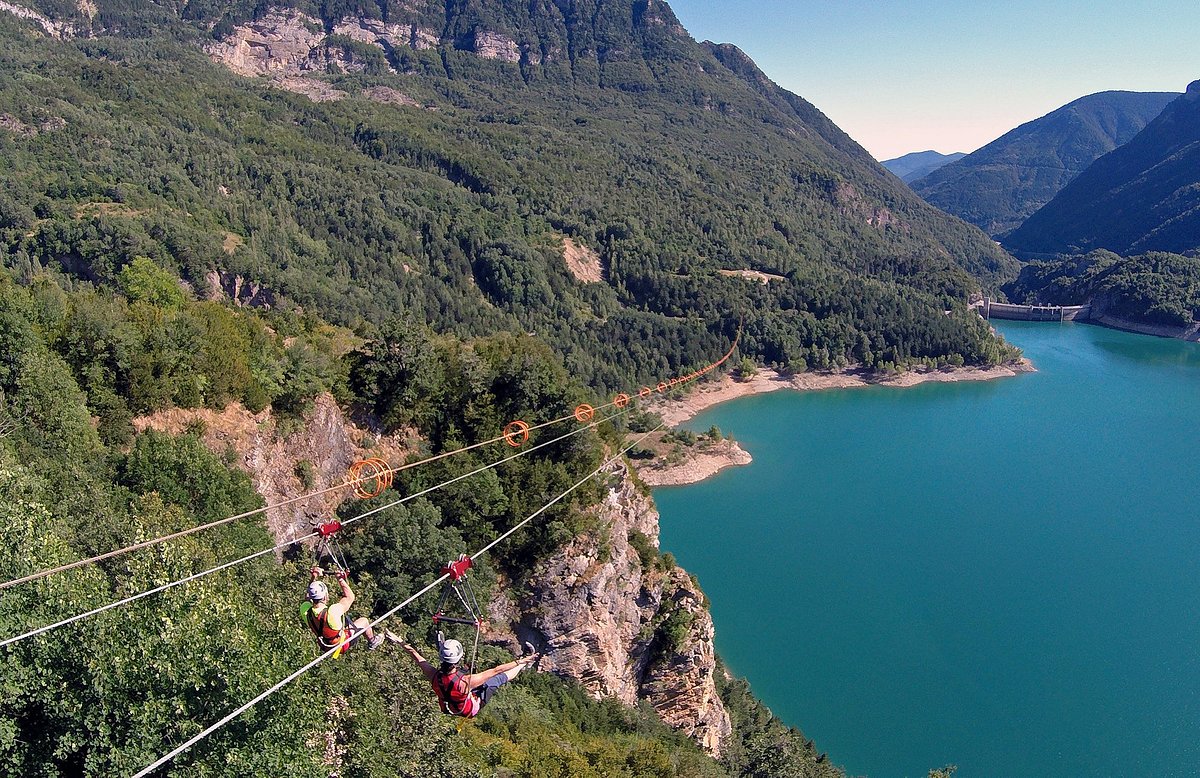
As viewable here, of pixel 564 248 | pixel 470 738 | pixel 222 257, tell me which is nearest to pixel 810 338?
pixel 564 248

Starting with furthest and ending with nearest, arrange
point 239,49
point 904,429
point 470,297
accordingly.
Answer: point 239,49, point 470,297, point 904,429

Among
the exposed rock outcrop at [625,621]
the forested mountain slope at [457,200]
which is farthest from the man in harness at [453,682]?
the forested mountain slope at [457,200]

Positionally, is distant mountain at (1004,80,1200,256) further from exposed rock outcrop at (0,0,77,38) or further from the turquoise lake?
exposed rock outcrop at (0,0,77,38)

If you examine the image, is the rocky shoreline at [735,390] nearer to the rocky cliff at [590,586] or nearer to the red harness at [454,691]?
the rocky cliff at [590,586]

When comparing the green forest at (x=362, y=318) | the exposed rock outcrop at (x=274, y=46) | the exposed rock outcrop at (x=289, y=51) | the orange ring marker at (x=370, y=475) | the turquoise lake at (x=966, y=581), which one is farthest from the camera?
the exposed rock outcrop at (x=274, y=46)

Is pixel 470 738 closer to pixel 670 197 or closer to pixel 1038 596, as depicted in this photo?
pixel 1038 596

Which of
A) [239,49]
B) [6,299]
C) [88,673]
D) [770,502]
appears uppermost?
[239,49]
